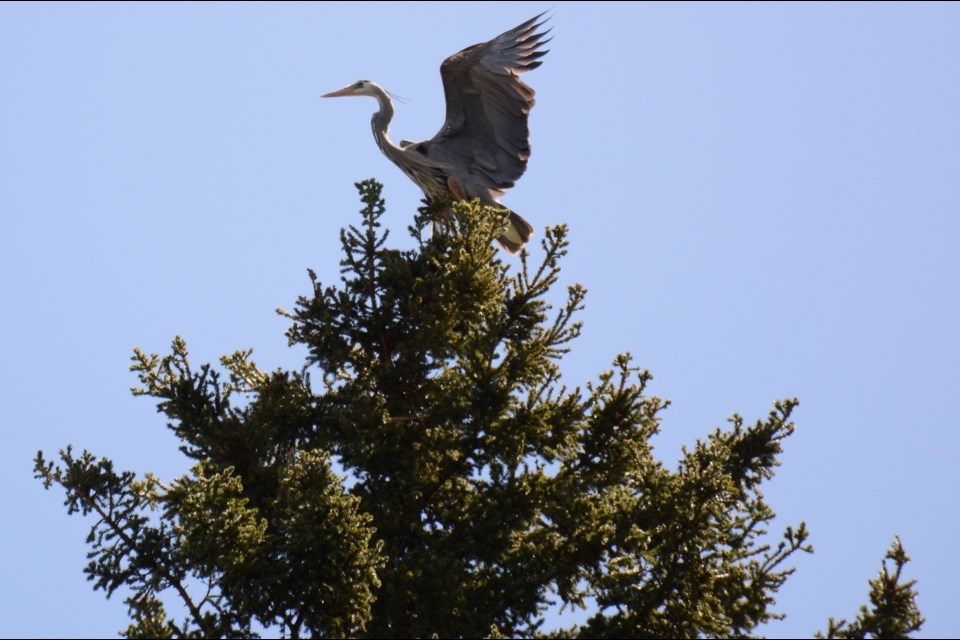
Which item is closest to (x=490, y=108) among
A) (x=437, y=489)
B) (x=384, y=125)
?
(x=384, y=125)

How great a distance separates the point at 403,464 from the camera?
867 cm

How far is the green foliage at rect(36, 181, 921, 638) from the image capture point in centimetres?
748

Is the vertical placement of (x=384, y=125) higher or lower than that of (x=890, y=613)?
higher

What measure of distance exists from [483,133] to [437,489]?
4.79 metres

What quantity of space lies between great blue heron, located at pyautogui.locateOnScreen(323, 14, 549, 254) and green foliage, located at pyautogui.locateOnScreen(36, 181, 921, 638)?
2.92 metres

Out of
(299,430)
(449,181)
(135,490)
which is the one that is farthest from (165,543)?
(449,181)

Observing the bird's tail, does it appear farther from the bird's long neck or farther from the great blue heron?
the bird's long neck

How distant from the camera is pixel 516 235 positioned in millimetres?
12352

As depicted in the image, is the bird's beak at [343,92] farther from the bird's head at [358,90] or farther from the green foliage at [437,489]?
the green foliage at [437,489]

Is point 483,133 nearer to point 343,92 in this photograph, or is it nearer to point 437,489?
point 343,92

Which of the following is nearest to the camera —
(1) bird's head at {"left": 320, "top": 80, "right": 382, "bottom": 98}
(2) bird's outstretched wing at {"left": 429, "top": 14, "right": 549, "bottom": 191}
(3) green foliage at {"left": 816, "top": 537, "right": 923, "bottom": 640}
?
(3) green foliage at {"left": 816, "top": 537, "right": 923, "bottom": 640}

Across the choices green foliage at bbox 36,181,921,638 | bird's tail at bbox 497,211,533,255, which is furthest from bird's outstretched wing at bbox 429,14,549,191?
green foliage at bbox 36,181,921,638

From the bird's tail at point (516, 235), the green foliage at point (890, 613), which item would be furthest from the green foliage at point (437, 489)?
the bird's tail at point (516, 235)

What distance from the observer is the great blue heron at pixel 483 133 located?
12078 mm
